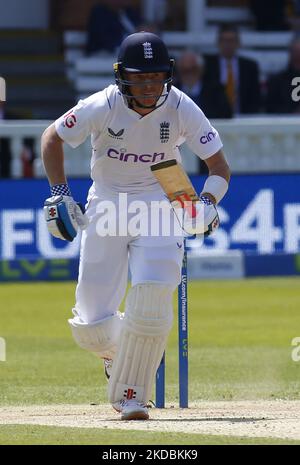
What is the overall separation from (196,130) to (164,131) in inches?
7.3

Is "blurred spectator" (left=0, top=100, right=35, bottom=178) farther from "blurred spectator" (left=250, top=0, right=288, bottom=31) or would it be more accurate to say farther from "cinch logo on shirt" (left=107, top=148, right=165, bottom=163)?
"cinch logo on shirt" (left=107, top=148, right=165, bottom=163)

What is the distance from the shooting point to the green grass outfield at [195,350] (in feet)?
28.6

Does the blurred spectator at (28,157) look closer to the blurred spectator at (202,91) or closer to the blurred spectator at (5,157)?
the blurred spectator at (5,157)

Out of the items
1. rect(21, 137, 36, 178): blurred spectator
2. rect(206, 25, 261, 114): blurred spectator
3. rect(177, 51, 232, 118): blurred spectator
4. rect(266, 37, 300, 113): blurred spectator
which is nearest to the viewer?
rect(21, 137, 36, 178): blurred spectator

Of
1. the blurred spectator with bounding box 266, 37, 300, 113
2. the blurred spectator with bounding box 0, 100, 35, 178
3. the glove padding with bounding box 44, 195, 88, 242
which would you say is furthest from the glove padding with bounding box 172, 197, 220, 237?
the blurred spectator with bounding box 266, 37, 300, 113

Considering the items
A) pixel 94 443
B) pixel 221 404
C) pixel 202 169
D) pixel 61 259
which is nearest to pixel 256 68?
pixel 202 169

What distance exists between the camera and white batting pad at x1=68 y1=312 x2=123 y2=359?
7.77 metres

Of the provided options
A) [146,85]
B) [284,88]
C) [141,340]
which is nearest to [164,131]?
[146,85]

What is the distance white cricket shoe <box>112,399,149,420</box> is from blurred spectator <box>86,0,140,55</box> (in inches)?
477

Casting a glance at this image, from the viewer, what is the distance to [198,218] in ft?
24.1

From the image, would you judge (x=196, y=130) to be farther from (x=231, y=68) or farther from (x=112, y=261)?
(x=231, y=68)

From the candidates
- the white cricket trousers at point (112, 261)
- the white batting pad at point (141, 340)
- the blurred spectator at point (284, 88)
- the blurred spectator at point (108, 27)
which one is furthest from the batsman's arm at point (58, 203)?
the blurred spectator at point (108, 27)

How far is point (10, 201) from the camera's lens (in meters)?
14.4

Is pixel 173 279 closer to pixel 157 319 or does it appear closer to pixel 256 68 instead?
pixel 157 319
